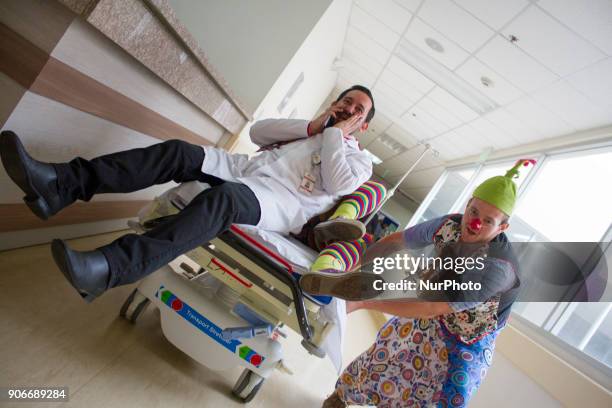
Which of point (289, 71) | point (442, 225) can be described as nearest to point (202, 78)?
point (289, 71)

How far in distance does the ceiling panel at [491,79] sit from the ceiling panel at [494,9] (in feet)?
1.67

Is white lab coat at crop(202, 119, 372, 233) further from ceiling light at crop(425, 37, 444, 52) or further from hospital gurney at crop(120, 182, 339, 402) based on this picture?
ceiling light at crop(425, 37, 444, 52)

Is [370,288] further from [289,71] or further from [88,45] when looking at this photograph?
[289,71]

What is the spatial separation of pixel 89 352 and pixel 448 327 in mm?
1199

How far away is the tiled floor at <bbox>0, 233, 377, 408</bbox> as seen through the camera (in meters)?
0.88

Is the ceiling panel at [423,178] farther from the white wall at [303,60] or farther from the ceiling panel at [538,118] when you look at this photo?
the white wall at [303,60]

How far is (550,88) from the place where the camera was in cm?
282

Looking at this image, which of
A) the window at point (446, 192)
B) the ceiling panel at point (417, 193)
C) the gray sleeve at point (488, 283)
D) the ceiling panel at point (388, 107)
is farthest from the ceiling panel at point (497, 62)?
the ceiling panel at point (417, 193)

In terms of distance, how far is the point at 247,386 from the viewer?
4.11 feet

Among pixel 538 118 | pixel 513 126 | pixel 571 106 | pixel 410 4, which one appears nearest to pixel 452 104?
pixel 513 126

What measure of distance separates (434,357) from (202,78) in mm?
1608

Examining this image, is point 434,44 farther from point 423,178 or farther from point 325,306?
point 423,178

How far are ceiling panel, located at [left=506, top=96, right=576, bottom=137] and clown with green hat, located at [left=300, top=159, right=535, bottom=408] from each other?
7.32ft

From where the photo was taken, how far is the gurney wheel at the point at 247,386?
1.25 m
